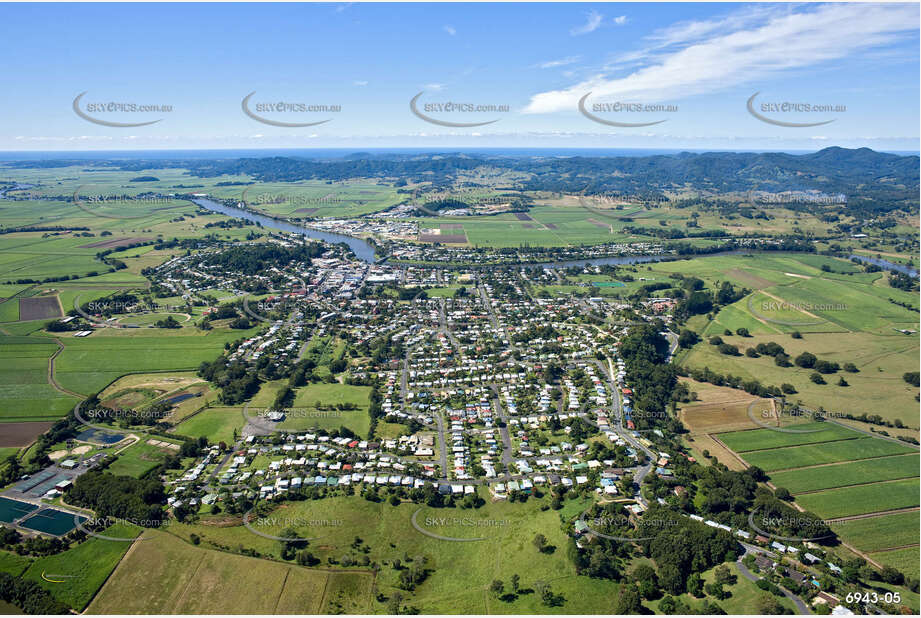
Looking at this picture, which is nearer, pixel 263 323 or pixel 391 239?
pixel 263 323

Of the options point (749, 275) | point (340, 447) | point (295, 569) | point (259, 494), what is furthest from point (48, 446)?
point (749, 275)

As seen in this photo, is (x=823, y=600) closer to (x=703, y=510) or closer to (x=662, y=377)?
(x=703, y=510)

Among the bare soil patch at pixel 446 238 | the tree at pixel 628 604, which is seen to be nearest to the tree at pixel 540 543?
the tree at pixel 628 604

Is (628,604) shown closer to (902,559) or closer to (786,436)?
(902,559)

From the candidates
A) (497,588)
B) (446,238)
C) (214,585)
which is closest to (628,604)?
(497,588)

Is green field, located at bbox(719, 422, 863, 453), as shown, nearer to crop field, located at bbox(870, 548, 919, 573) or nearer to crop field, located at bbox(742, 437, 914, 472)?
crop field, located at bbox(742, 437, 914, 472)

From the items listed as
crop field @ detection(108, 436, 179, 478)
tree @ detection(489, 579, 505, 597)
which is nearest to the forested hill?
crop field @ detection(108, 436, 179, 478)

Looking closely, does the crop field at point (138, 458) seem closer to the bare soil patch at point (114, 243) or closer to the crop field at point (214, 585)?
the crop field at point (214, 585)
